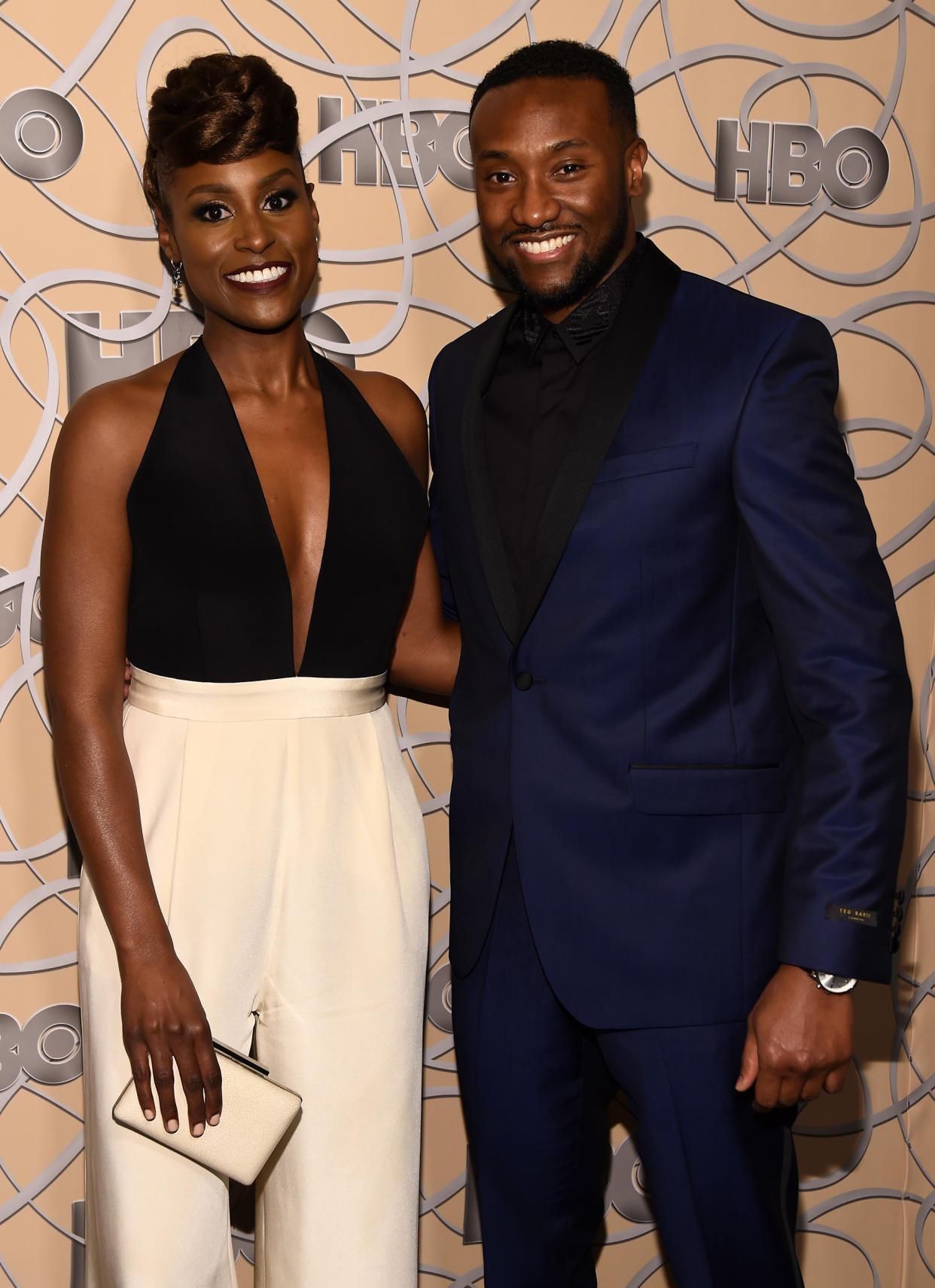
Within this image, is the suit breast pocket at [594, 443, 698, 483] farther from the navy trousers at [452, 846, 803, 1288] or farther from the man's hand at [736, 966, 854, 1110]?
the man's hand at [736, 966, 854, 1110]

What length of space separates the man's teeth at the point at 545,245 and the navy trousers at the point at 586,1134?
0.91 metres

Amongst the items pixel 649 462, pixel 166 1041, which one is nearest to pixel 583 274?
pixel 649 462

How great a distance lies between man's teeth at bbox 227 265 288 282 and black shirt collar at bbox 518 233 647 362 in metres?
0.43

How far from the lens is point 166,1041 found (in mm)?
1806

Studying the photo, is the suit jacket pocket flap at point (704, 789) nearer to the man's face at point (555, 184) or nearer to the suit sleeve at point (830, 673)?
the suit sleeve at point (830, 673)

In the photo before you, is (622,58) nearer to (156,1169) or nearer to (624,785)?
(624,785)

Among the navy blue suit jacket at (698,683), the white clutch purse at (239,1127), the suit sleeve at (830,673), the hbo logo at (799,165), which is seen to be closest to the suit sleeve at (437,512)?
the navy blue suit jacket at (698,683)

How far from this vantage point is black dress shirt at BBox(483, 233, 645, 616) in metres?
1.87

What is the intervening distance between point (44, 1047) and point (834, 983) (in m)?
1.46

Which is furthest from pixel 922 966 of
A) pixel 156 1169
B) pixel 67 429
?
pixel 67 429

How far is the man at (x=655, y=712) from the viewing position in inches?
65.7

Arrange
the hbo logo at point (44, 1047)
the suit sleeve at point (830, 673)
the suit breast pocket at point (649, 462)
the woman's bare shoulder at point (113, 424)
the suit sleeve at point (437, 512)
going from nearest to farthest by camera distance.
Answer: the suit sleeve at point (830, 673), the suit breast pocket at point (649, 462), the woman's bare shoulder at point (113, 424), the suit sleeve at point (437, 512), the hbo logo at point (44, 1047)

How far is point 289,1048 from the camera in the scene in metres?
1.92

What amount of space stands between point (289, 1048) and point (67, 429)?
979 millimetres
